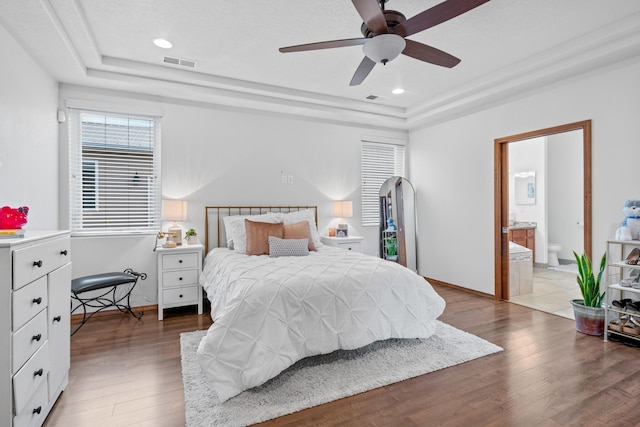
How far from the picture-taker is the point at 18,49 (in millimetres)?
2668

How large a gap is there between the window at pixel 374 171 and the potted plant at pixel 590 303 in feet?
9.59

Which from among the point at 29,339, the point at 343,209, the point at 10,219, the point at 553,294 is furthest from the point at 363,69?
the point at 553,294

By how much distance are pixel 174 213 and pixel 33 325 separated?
2.25m

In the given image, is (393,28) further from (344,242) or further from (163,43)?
(344,242)

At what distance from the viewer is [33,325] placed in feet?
5.59

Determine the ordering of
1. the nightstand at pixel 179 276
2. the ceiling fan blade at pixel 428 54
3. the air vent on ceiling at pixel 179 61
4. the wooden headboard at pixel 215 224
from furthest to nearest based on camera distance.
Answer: the wooden headboard at pixel 215 224 < the nightstand at pixel 179 276 < the air vent on ceiling at pixel 179 61 < the ceiling fan blade at pixel 428 54

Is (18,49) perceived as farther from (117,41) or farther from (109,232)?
(109,232)

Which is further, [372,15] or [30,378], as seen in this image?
[372,15]

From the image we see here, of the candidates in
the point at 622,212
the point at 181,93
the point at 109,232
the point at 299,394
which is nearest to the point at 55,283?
the point at 299,394

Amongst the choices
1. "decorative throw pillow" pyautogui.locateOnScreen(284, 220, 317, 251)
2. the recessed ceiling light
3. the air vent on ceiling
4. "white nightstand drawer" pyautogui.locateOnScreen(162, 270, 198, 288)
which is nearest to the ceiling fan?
the recessed ceiling light

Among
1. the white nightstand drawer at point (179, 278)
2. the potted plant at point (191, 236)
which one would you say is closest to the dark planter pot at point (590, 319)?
the white nightstand drawer at point (179, 278)

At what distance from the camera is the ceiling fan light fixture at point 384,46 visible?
2.18m

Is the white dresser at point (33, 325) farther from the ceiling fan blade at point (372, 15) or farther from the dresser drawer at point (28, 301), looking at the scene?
the ceiling fan blade at point (372, 15)

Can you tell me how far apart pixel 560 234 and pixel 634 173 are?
4151mm
